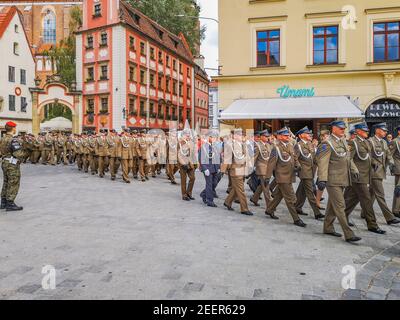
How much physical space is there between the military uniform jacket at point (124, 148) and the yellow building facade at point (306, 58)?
5.76 metres

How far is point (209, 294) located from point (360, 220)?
5.39m

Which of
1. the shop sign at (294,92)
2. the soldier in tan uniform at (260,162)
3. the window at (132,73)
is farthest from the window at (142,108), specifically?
the soldier in tan uniform at (260,162)

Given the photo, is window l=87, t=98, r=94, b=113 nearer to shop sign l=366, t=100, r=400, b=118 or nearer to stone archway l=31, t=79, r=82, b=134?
stone archway l=31, t=79, r=82, b=134


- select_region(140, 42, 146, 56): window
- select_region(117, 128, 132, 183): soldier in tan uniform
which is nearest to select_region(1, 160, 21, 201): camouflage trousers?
select_region(117, 128, 132, 183): soldier in tan uniform

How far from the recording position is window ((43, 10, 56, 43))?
59.6m

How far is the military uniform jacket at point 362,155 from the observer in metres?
7.60

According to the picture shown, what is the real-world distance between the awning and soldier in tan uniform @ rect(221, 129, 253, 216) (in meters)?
9.29

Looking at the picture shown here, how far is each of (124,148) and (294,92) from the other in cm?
999

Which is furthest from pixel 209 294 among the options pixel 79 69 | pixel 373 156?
pixel 79 69

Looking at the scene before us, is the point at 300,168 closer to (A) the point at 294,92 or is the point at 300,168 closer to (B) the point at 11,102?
(A) the point at 294,92

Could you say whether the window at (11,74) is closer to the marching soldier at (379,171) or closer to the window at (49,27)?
the window at (49,27)

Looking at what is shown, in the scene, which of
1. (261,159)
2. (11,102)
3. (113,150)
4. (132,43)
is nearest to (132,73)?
(132,43)
